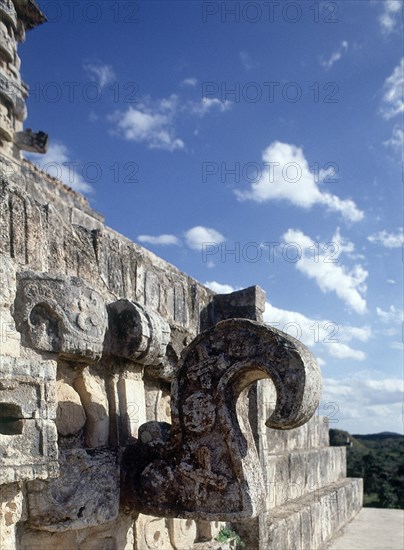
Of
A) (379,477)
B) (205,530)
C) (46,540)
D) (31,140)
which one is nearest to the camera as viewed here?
(46,540)

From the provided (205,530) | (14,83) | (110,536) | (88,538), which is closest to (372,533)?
(205,530)

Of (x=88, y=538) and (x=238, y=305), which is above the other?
(x=238, y=305)

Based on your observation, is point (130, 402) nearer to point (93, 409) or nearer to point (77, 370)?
point (93, 409)

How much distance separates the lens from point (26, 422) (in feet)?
8.22

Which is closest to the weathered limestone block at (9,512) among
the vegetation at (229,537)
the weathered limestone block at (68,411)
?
the weathered limestone block at (68,411)

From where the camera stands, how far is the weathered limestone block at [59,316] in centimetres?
270

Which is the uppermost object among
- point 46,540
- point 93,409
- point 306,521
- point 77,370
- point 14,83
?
point 14,83

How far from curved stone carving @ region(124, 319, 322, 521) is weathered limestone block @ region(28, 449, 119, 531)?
0.65 ft

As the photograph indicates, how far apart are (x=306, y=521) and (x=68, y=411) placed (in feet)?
12.7

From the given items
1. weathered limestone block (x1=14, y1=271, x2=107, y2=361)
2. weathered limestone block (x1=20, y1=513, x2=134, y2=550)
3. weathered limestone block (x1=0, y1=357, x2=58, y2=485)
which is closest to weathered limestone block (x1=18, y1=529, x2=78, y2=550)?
weathered limestone block (x1=20, y1=513, x2=134, y2=550)

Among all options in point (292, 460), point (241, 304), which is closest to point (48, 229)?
point (241, 304)

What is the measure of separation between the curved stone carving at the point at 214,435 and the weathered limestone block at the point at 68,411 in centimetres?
36

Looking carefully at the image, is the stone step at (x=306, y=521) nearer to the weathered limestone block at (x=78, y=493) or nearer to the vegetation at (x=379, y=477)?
the weathered limestone block at (x=78, y=493)

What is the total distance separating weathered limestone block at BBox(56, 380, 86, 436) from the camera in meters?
2.96
